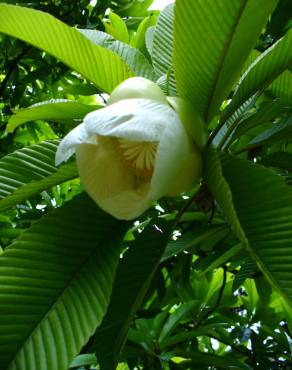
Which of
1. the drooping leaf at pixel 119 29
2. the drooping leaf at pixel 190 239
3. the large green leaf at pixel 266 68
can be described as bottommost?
the drooping leaf at pixel 190 239

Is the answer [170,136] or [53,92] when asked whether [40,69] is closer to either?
[53,92]

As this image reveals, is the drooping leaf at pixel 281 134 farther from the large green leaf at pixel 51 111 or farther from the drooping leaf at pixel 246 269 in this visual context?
the drooping leaf at pixel 246 269

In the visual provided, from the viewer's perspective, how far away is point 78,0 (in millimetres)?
2039

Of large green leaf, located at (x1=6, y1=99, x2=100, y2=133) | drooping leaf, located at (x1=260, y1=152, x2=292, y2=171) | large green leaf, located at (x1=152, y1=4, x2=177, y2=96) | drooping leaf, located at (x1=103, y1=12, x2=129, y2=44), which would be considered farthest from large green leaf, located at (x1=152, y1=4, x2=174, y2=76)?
drooping leaf, located at (x1=103, y1=12, x2=129, y2=44)

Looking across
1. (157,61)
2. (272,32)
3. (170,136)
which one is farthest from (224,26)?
(272,32)

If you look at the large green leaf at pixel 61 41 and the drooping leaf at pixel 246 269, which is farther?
the drooping leaf at pixel 246 269

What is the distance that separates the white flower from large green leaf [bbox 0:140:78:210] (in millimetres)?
92

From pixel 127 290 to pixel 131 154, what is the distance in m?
0.16

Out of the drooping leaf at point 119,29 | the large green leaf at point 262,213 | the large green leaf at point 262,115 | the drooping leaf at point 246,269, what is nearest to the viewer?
the large green leaf at point 262,213

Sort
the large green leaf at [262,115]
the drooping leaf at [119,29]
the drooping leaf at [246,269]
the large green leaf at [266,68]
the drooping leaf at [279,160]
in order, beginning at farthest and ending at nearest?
1. the drooping leaf at [119,29]
2. the drooping leaf at [246,269]
3. the drooping leaf at [279,160]
4. the large green leaf at [262,115]
5. the large green leaf at [266,68]

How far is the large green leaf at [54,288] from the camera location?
56 centimetres

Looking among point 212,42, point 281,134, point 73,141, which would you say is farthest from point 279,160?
point 73,141

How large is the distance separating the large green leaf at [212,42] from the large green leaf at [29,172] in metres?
0.17

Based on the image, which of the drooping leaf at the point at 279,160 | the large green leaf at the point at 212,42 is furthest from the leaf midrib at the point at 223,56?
the drooping leaf at the point at 279,160
